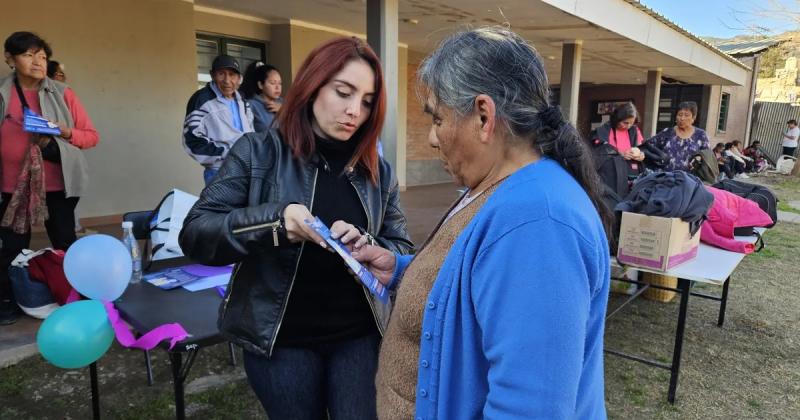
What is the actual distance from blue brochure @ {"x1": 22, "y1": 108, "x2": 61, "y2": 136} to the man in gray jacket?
0.84 m

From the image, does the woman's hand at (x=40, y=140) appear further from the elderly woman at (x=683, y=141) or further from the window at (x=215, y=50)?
the elderly woman at (x=683, y=141)

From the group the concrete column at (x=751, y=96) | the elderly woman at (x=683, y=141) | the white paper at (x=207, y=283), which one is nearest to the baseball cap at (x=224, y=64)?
the white paper at (x=207, y=283)

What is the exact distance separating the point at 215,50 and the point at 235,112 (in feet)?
12.5

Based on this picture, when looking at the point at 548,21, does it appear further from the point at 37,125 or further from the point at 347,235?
the point at 347,235

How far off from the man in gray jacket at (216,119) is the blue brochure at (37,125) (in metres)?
0.84

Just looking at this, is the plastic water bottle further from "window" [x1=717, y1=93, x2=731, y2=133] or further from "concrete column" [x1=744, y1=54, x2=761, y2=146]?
"concrete column" [x1=744, y1=54, x2=761, y2=146]

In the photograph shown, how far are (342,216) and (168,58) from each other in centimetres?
589

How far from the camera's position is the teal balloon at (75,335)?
6.19 feet

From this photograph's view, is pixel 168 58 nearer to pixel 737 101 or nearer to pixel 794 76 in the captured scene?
pixel 737 101

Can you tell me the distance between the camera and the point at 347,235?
1340 millimetres

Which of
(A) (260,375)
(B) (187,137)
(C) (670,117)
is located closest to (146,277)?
(A) (260,375)

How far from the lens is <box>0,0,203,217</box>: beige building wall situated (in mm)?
5613

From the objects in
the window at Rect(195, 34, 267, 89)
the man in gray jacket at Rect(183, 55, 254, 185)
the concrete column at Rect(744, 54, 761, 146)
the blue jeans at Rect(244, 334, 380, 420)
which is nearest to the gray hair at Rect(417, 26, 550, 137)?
the blue jeans at Rect(244, 334, 380, 420)

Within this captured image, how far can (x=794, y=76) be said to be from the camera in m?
29.2
